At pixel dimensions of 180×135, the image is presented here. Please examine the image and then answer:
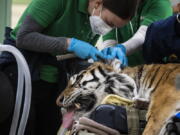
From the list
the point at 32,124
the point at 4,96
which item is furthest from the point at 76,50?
the point at 32,124

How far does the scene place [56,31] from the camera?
A: 4.64 ft

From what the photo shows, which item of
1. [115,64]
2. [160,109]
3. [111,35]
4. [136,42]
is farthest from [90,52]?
[160,109]

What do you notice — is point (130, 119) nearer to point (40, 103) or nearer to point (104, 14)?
point (104, 14)

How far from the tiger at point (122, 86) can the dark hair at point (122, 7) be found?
0.75ft

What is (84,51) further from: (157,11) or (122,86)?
(157,11)

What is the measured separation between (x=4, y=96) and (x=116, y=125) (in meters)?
0.51

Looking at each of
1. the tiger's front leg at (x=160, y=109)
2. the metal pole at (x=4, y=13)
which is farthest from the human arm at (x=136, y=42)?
the metal pole at (x=4, y=13)

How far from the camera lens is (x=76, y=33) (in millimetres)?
1448

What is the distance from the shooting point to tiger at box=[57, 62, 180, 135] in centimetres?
87

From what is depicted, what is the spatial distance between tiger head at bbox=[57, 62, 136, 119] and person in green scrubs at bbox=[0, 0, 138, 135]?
5.8 inches

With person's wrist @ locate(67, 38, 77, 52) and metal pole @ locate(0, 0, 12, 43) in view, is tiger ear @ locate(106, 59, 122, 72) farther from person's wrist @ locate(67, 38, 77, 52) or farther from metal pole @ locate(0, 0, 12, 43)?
metal pole @ locate(0, 0, 12, 43)

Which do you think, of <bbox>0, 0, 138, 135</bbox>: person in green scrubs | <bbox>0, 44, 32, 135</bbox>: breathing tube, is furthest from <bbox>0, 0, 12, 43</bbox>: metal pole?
<bbox>0, 44, 32, 135</bbox>: breathing tube

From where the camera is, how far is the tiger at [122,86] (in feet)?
2.84

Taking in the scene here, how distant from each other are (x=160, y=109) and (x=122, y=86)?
174 millimetres
